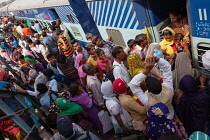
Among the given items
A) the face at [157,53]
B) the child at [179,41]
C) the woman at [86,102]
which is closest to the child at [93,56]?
the woman at [86,102]

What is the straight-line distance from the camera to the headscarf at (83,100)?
114 inches

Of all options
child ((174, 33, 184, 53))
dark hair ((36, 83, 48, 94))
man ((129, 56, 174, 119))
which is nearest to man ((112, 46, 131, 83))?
man ((129, 56, 174, 119))

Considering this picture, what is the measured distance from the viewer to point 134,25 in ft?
12.8

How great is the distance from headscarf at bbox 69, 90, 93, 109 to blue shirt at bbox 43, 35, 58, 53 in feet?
13.2

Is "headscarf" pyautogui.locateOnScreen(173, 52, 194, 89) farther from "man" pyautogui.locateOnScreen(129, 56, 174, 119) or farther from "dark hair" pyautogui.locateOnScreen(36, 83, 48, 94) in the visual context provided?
"dark hair" pyautogui.locateOnScreen(36, 83, 48, 94)

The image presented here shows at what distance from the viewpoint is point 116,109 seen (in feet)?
8.38

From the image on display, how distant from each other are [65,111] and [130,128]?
1.13 metres

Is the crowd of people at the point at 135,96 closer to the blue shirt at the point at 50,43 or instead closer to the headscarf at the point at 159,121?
the headscarf at the point at 159,121

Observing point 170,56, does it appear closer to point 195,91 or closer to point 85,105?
point 195,91

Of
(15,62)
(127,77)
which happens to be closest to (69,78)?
(127,77)

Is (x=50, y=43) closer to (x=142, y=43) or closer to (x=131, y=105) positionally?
(x=142, y=43)

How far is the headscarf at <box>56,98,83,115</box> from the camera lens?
8.78ft

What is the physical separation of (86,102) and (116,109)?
0.69 m

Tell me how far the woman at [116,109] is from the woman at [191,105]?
82cm
